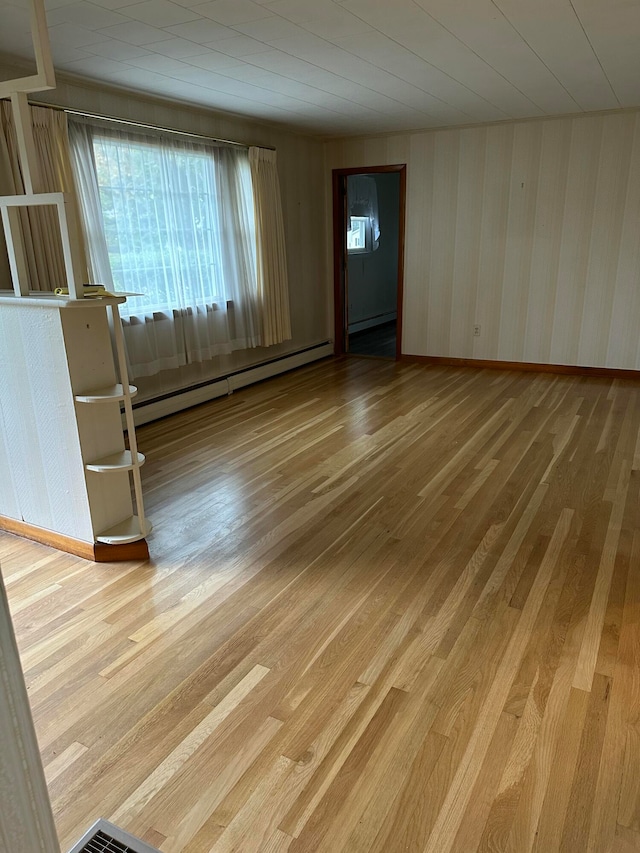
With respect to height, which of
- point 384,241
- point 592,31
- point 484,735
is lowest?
point 484,735

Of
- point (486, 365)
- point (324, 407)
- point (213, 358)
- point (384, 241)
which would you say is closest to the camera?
point (324, 407)

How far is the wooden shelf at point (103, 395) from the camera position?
2562 mm

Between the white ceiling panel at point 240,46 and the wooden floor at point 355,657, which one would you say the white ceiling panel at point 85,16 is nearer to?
the white ceiling panel at point 240,46

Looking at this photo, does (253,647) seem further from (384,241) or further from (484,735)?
(384,241)

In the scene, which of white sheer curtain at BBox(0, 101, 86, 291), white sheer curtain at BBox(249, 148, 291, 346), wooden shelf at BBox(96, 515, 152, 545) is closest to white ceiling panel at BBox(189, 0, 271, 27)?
white sheer curtain at BBox(0, 101, 86, 291)

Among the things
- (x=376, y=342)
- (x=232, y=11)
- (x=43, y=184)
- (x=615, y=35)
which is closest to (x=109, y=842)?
(x=232, y=11)

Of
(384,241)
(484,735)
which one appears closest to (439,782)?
(484,735)

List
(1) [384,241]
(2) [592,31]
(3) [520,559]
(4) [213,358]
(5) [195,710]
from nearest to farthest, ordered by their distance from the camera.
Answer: (5) [195,710] < (3) [520,559] < (2) [592,31] < (4) [213,358] < (1) [384,241]

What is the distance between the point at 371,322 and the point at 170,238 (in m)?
4.98

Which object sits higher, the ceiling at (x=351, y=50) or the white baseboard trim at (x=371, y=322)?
the ceiling at (x=351, y=50)

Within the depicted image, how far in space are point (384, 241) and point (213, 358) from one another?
16.7ft

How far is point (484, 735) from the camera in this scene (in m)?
1.78

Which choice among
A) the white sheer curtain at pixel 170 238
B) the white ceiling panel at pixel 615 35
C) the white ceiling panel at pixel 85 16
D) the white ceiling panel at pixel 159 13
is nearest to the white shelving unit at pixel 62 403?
the white ceiling panel at pixel 85 16

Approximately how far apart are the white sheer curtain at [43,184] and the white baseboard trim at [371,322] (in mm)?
5319
